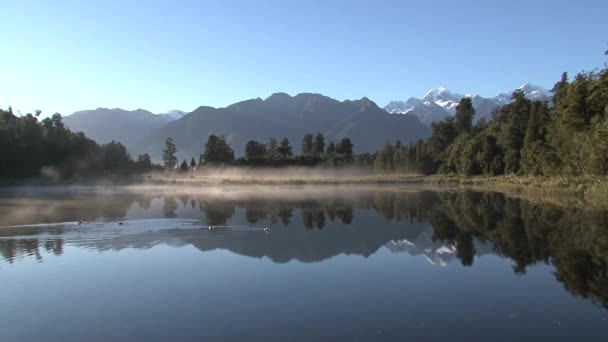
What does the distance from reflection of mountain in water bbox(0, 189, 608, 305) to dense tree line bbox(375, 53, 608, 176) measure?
18.9 meters

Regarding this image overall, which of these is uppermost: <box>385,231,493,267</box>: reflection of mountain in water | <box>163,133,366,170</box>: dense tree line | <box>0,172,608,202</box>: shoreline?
<box>163,133,366,170</box>: dense tree line

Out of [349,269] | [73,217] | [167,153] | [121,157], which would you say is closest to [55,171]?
[121,157]

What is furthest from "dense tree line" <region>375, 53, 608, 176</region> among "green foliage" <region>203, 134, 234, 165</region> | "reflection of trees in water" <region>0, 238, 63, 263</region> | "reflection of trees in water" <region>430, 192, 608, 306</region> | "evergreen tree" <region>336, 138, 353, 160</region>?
"reflection of trees in water" <region>0, 238, 63, 263</region>

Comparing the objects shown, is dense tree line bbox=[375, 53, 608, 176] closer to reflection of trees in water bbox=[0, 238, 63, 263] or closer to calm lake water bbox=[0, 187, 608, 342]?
calm lake water bbox=[0, 187, 608, 342]

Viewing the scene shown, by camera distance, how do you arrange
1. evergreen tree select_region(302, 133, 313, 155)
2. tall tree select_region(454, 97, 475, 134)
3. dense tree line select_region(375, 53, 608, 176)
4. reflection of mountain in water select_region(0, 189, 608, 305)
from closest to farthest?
reflection of mountain in water select_region(0, 189, 608, 305) < dense tree line select_region(375, 53, 608, 176) < tall tree select_region(454, 97, 475, 134) < evergreen tree select_region(302, 133, 313, 155)

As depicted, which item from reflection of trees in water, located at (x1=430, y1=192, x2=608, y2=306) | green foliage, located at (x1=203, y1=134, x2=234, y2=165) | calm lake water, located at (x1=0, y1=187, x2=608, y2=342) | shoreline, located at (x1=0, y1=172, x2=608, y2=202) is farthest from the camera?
green foliage, located at (x1=203, y1=134, x2=234, y2=165)

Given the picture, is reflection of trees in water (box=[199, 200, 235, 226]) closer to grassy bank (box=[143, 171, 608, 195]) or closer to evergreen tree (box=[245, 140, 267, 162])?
grassy bank (box=[143, 171, 608, 195])

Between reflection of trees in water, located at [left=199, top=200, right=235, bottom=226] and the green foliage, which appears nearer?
reflection of trees in water, located at [left=199, top=200, right=235, bottom=226]

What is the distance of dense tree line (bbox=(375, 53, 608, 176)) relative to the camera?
48.8 metres

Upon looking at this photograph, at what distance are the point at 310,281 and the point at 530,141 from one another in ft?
217

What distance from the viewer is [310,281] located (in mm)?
13828

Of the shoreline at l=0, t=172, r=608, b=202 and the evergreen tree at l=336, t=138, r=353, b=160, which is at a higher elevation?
the evergreen tree at l=336, t=138, r=353, b=160

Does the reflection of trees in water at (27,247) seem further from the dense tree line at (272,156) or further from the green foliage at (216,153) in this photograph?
the green foliage at (216,153)

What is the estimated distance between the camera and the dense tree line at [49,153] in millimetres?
109562
